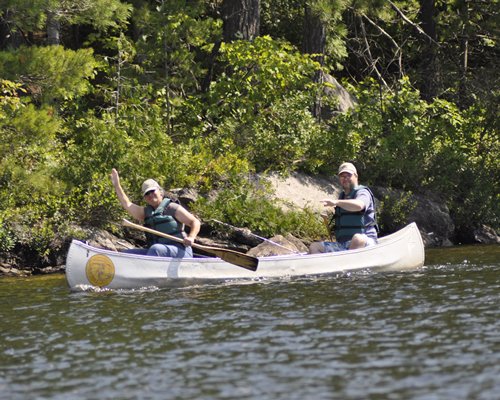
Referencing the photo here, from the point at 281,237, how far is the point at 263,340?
7.54 m

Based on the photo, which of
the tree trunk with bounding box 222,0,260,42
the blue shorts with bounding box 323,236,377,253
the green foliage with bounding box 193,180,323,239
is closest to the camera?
the blue shorts with bounding box 323,236,377,253

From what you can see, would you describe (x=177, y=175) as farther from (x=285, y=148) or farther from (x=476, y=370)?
(x=476, y=370)

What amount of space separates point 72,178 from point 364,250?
5.39 metres

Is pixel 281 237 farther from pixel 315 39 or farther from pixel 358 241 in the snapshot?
pixel 315 39

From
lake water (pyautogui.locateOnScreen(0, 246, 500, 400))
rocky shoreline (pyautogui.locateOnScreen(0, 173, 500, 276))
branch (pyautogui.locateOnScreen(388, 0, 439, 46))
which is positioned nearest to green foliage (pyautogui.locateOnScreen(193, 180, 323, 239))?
rocky shoreline (pyautogui.locateOnScreen(0, 173, 500, 276))

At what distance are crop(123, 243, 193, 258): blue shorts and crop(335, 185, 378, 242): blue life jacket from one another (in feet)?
7.27

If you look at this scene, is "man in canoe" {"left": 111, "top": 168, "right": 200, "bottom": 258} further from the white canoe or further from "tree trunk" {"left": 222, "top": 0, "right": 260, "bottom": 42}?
"tree trunk" {"left": 222, "top": 0, "right": 260, "bottom": 42}

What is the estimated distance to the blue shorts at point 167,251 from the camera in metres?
13.5

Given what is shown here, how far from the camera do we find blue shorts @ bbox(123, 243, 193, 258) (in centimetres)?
1345

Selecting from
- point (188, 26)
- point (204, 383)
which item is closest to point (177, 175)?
point (188, 26)

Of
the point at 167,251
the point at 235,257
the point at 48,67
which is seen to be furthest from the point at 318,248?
the point at 48,67

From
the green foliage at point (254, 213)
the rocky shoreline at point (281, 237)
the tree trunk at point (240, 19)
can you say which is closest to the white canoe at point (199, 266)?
the rocky shoreline at point (281, 237)

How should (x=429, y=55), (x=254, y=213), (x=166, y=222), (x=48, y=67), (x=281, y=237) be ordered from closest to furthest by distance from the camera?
(x=166, y=222) → (x=48, y=67) → (x=281, y=237) → (x=254, y=213) → (x=429, y=55)

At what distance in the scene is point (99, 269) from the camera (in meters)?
13.1
